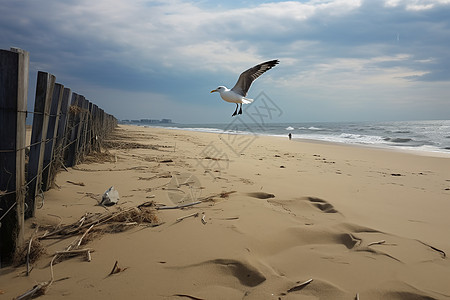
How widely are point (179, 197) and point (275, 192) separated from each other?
4.89 ft

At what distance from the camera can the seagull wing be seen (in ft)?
21.6

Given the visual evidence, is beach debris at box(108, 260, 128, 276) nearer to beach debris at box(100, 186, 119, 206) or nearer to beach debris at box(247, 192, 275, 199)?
beach debris at box(100, 186, 119, 206)

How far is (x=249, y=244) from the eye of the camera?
2588mm

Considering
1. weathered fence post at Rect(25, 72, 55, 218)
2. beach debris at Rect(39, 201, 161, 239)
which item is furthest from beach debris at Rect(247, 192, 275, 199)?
weathered fence post at Rect(25, 72, 55, 218)

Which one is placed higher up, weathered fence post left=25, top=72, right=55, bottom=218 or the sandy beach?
weathered fence post left=25, top=72, right=55, bottom=218

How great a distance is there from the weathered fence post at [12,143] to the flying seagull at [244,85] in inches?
179

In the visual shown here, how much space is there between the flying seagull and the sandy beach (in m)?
2.40

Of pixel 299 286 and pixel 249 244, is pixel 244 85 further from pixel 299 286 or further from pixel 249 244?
pixel 299 286

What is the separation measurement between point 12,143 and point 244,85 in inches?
217

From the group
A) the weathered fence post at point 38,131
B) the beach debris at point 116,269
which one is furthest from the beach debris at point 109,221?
the beach debris at point 116,269

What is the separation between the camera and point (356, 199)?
13.9 ft

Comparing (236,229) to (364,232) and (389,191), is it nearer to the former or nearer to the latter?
(364,232)

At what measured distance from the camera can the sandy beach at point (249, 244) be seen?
6.35 ft

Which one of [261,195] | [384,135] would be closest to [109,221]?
[261,195]
